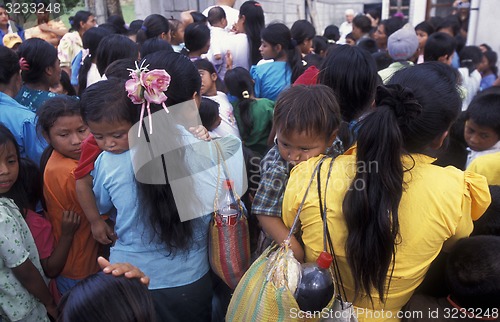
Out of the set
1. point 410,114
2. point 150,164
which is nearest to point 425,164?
point 410,114

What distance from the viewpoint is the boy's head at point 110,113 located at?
154cm

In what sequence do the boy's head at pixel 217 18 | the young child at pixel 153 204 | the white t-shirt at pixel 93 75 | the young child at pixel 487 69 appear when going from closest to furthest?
1. the young child at pixel 153 204
2. the white t-shirt at pixel 93 75
3. the boy's head at pixel 217 18
4. the young child at pixel 487 69

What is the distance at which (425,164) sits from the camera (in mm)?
1311

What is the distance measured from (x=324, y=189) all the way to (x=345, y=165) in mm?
104

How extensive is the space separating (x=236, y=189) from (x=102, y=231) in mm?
603

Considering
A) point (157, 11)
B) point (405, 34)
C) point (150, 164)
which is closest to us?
point (150, 164)

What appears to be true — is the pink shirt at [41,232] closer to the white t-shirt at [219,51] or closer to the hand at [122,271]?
the hand at [122,271]

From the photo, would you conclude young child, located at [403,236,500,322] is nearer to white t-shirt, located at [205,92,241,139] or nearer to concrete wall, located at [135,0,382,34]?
white t-shirt, located at [205,92,241,139]

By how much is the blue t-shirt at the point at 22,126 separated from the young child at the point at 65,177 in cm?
33

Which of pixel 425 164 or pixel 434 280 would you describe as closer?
pixel 425 164

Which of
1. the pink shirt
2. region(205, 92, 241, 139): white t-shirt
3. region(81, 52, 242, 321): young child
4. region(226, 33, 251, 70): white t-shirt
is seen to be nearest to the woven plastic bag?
region(81, 52, 242, 321): young child

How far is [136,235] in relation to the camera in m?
1.61

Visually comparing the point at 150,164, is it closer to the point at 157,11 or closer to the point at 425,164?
the point at 425,164

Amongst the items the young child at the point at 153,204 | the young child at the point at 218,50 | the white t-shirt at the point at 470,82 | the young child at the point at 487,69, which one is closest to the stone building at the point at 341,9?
the young child at the point at 487,69
